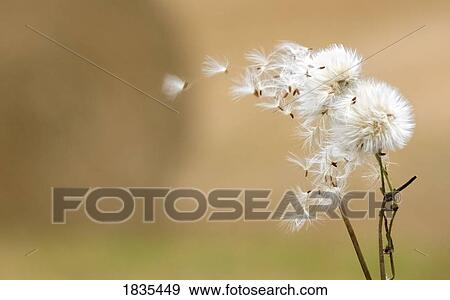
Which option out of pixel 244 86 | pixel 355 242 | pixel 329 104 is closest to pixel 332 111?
pixel 329 104

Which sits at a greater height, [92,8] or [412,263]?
[92,8]

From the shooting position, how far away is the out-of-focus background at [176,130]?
48.4 inches

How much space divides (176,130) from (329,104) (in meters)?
0.36

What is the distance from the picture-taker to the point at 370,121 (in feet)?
3.76

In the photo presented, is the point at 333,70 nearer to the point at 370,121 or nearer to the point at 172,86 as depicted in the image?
the point at 370,121

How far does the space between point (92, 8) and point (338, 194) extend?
2.42ft

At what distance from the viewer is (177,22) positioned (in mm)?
1245

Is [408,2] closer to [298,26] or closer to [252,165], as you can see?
[298,26]

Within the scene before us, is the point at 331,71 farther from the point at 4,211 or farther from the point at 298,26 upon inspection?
the point at 4,211

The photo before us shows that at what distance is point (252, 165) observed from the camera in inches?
49.4

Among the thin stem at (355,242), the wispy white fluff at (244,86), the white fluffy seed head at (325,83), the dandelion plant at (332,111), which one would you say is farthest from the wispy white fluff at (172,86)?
the thin stem at (355,242)
